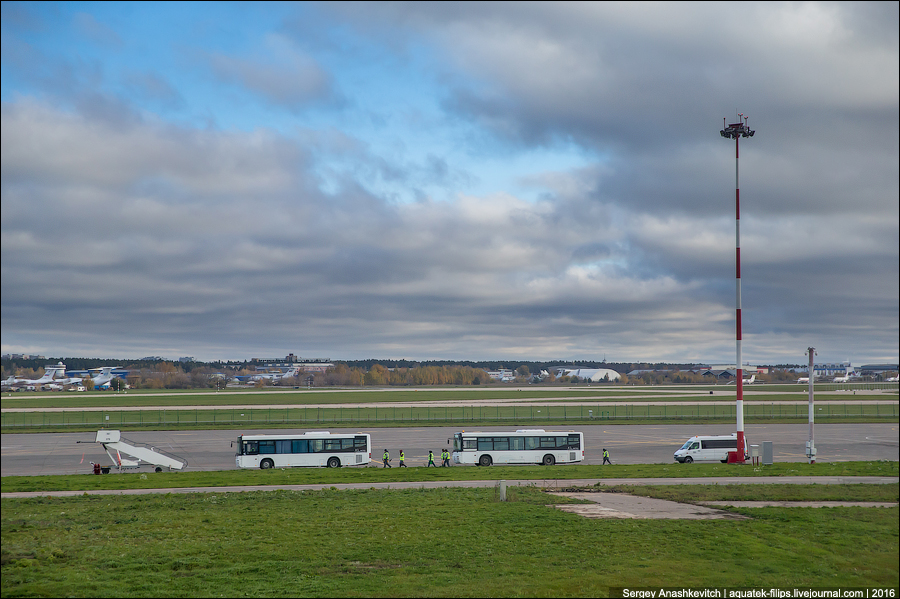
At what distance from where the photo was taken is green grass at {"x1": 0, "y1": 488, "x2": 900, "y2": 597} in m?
17.3

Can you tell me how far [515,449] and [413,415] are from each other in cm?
5257

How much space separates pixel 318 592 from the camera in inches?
691

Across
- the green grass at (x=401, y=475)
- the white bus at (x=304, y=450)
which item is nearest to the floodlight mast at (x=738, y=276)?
the green grass at (x=401, y=475)

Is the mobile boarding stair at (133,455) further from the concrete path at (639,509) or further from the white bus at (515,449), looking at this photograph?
the concrete path at (639,509)

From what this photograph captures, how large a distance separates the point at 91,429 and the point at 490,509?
2934 inches

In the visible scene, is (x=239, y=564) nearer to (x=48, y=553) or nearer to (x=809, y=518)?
(x=48, y=553)

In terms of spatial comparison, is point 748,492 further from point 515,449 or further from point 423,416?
point 423,416

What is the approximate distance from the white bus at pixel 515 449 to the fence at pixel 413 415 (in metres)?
33.0

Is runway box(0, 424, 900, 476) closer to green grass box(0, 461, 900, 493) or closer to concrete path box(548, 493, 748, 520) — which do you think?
green grass box(0, 461, 900, 493)

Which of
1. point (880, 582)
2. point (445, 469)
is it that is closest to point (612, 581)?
point (880, 582)

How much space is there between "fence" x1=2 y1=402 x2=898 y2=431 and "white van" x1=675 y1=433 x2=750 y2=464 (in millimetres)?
35962

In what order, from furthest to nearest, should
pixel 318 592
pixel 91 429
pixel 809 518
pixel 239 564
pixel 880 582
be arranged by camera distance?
pixel 91 429 → pixel 809 518 → pixel 239 564 → pixel 318 592 → pixel 880 582

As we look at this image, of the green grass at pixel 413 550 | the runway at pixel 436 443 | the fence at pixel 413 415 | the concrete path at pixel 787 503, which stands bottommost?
the fence at pixel 413 415

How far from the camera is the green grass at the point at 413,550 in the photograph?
56.8 feet
